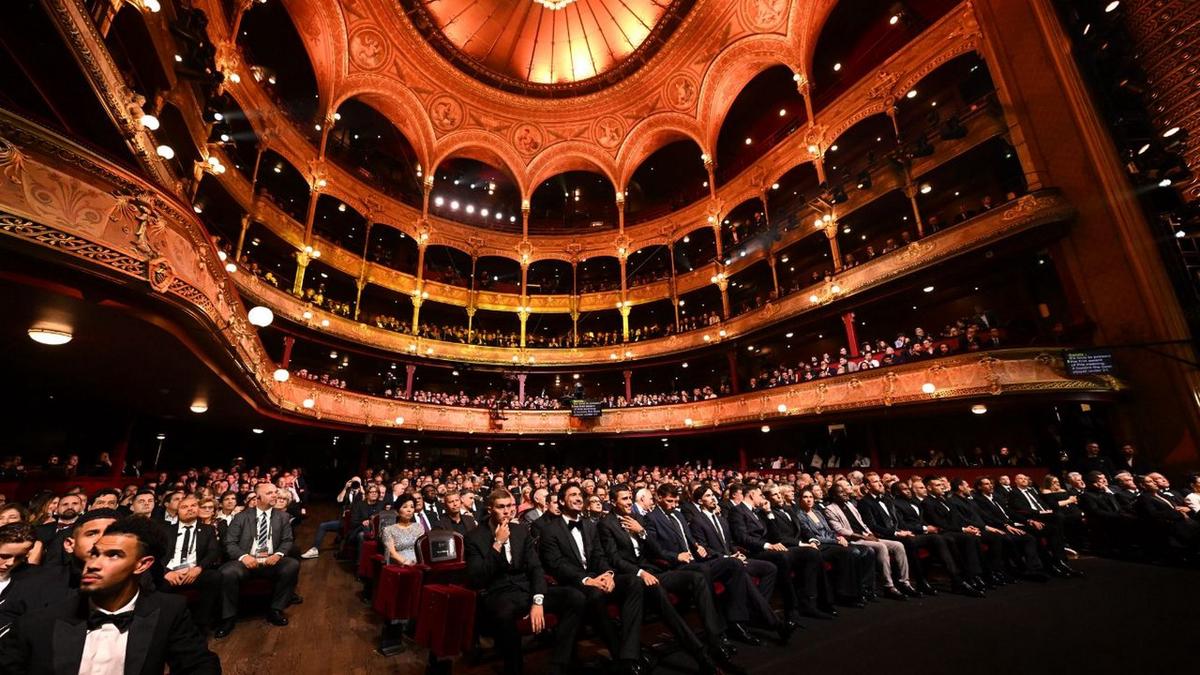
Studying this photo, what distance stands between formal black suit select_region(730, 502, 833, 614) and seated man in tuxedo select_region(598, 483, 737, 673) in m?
0.99

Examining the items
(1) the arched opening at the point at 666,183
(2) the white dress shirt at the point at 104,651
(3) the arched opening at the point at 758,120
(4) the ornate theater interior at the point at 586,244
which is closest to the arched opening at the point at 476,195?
(4) the ornate theater interior at the point at 586,244

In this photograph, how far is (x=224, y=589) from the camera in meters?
4.59

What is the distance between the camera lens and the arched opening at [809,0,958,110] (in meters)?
13.6

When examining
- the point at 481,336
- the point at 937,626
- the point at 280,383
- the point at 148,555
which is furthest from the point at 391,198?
the point at 937,626

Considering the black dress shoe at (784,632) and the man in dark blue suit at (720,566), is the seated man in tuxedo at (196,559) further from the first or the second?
the black dress shoe at (784,632)

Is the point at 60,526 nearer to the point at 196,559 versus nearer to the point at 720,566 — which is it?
the point at 196,559

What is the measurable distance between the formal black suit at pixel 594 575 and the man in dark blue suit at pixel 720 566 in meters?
0.85

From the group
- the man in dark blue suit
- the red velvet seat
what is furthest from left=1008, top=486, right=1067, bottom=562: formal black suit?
the red velvet seat

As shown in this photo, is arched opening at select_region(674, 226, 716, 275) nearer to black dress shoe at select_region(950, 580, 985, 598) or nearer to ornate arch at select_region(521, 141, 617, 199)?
ornate arch at select_region(521, 141, 617, 199)

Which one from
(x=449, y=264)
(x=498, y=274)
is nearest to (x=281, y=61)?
(x=449, y=264)

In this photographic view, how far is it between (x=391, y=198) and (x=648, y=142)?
39.4ft

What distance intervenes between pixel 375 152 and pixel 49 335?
708 inches

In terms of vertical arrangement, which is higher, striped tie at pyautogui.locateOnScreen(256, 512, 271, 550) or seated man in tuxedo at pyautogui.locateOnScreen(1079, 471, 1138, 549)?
striped tie at pyautogui.locateOnScreen(256, 512, 271, 550)

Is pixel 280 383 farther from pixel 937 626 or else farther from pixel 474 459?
pixel 937 626
